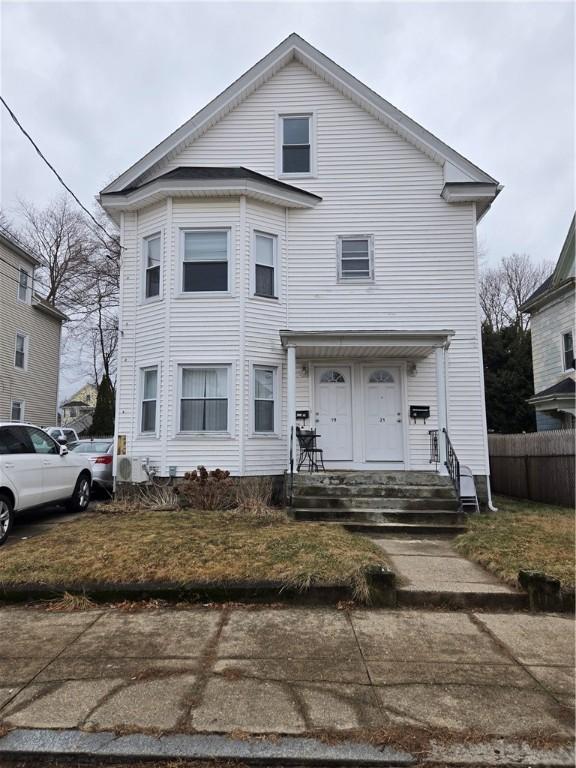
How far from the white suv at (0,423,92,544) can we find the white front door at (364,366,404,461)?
5894 millimetres

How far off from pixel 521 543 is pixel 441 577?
191 cm

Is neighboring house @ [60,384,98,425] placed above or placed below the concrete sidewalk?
above

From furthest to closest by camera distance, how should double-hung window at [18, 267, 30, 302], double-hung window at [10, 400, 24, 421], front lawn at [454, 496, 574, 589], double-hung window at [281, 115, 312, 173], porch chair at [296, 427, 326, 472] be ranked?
double-hung window at [18, 267, 30, 302] → double-hung window at [10, 400, 24, 421] → double-hung window at [281, 115, 312, 173] → porch chair at [296, 427, 326, 472] → front lawn at [454, 496, 574, 589]

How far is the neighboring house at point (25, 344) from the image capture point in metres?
20.5

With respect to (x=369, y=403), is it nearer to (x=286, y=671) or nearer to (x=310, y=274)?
(x=310, y=274)

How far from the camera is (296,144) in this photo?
1190 centimetres

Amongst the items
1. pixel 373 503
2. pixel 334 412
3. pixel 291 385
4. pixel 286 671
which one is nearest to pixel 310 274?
pixel 291 385

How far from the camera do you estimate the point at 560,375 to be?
1855 cm

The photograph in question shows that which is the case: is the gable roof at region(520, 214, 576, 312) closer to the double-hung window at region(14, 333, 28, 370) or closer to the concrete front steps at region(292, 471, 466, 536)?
the concrete front steps at region(292, 471, 466, 536)

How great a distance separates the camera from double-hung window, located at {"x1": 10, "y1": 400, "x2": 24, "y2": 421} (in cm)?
Result: 2123

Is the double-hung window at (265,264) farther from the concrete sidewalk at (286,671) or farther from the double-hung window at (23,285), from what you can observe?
the double-hung window at (23,285)

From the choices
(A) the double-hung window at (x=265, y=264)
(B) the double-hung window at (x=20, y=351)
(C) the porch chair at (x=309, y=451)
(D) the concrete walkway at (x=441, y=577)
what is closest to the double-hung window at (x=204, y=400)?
(C) the porch chair at (x=309, y=451)

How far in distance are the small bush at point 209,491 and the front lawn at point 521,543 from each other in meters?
4.21

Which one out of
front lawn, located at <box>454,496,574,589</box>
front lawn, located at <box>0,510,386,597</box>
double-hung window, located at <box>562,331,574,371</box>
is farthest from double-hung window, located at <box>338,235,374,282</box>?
double-hung window, located at <box>562,331,574,371</box>
